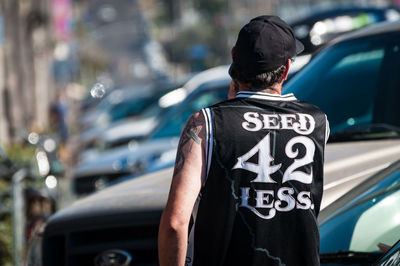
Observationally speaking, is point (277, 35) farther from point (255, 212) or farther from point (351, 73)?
point (351, 73)

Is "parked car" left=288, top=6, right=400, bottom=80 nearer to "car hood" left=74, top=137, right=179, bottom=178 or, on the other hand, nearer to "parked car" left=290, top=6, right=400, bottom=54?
"parked car" left=290, top=6, right=400, bottom=54

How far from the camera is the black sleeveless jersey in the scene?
2.99 meters

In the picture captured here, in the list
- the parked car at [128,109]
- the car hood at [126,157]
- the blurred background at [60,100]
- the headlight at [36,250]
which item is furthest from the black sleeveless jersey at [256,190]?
the parked car at [128,109]

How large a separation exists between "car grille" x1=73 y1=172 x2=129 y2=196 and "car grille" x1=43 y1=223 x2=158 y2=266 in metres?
6.57

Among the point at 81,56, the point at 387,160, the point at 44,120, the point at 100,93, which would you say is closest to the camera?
the point at 387,160

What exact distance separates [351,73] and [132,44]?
68995 mm

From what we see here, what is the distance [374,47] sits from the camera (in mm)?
4984

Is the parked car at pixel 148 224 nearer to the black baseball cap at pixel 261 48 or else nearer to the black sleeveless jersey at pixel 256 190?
the black sleeveless jersey at pixel 256 190

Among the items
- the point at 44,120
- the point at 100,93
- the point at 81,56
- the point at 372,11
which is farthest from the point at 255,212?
the point at 81,56

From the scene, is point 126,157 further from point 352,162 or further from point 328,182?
point 328,182

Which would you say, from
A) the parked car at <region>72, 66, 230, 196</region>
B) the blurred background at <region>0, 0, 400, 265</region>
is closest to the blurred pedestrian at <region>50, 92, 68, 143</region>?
the blurred background at <region>0, 0, 400, 265</region>

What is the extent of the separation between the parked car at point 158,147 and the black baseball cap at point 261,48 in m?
4.26

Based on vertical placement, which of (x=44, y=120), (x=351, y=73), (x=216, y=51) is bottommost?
(x=216, y=51)

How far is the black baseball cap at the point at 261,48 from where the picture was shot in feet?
10.0
